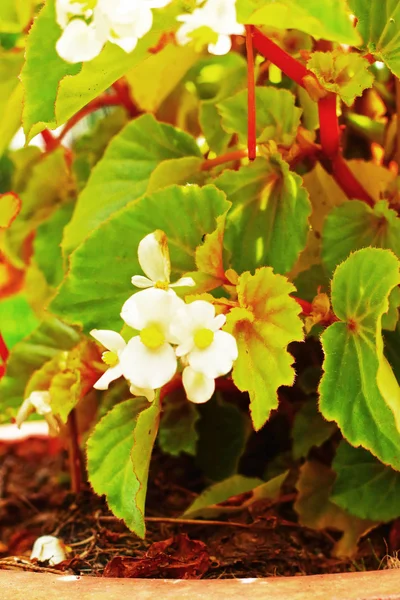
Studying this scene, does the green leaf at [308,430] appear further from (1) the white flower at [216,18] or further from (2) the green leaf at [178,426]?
(1) the white flower at [216,18]

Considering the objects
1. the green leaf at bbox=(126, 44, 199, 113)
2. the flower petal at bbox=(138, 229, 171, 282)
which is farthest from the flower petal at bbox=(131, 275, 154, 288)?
the green leaf at bbox=(126, 44, 199, 113)

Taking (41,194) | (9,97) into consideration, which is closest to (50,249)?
(41,194)

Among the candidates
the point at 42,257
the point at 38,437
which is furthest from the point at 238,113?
the point at 38,437

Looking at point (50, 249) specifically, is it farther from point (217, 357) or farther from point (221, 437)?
point (217, 357)

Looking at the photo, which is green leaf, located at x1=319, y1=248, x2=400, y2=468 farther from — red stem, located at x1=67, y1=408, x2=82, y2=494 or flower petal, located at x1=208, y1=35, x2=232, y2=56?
red stem, located at x1=67, y1=408, x2=82, y2=494

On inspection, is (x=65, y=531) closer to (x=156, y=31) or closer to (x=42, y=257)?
(x=42, y=257)
